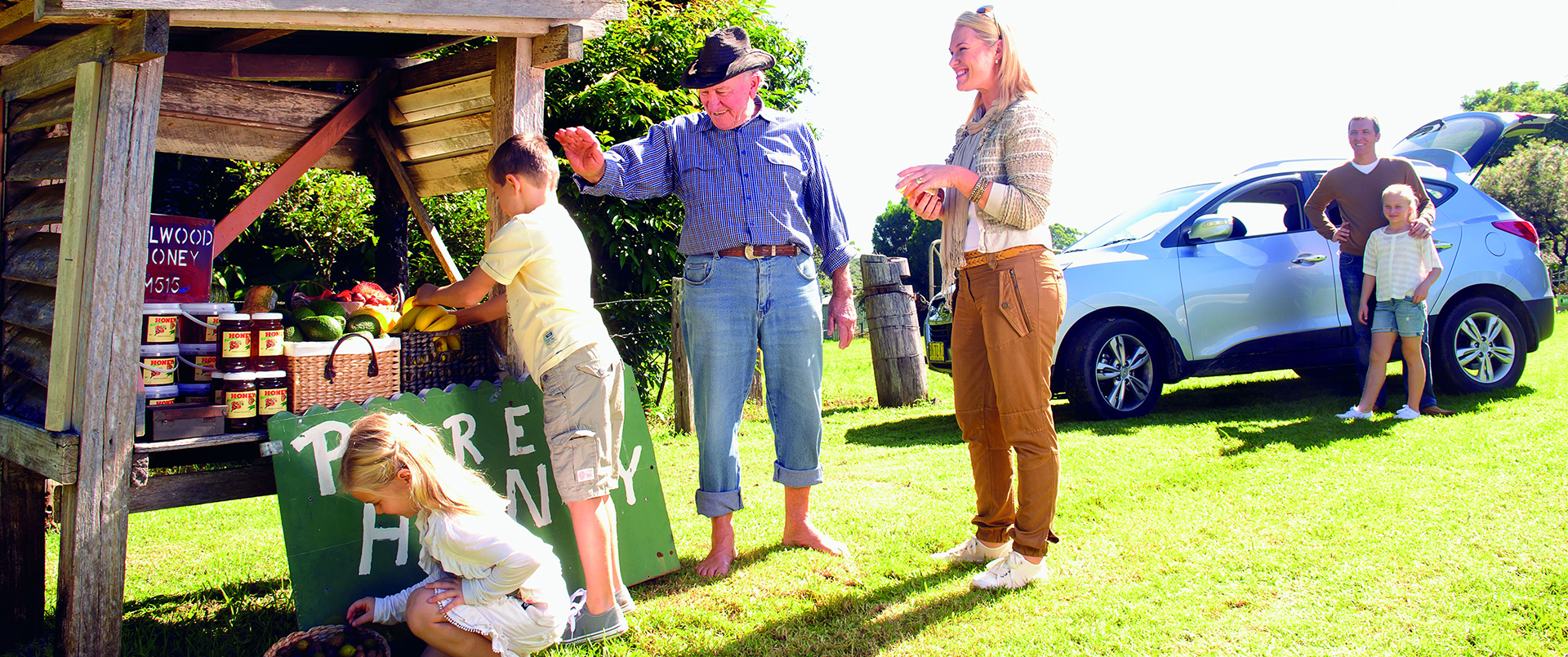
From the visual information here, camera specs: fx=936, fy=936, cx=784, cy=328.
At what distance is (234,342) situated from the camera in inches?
113

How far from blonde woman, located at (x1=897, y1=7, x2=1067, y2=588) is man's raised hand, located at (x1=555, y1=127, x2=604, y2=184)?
105 centimetres

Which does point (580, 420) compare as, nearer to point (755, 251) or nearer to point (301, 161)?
point (755, 251)

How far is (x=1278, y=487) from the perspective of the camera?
14.6 feet

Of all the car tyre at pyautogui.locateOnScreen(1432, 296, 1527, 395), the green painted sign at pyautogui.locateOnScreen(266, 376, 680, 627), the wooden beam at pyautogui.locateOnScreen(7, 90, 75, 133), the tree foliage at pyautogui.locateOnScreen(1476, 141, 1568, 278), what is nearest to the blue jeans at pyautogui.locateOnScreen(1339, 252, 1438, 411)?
the car tyre at pyautogui.locateOnScreen(1432, 296, 1527, 395)

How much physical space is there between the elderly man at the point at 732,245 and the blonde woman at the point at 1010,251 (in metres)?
0.53

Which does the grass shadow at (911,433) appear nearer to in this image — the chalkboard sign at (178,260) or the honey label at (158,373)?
the chalkboard sign at (178,260)


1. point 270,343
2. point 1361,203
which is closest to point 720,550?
point 270,343

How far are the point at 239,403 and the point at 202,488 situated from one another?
292 millimetres

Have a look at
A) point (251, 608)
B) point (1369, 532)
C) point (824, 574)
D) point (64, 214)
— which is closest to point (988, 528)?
point (824, 574)

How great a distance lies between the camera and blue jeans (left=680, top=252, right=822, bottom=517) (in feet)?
11.1

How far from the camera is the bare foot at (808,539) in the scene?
3727 mm

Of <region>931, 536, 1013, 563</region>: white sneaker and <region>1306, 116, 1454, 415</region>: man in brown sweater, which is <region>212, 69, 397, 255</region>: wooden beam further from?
<region>1306, 116, 1454, 415</region>: man in brown sweater

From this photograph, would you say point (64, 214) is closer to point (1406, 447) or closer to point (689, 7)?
point (1406, 447)

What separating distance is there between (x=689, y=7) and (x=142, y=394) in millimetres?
6947
